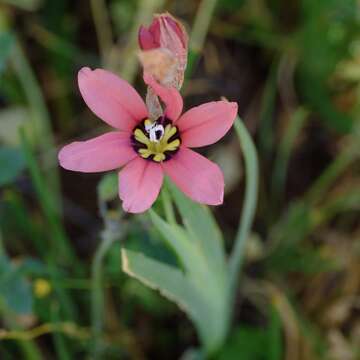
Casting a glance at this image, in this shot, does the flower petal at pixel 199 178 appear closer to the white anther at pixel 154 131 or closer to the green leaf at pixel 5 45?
the white anther at pixel 154 131

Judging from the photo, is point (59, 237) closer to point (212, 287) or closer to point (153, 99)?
point (212, 287)

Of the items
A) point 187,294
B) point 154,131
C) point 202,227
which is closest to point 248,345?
point 187,294

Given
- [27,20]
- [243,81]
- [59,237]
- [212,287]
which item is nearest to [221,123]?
[212,287]

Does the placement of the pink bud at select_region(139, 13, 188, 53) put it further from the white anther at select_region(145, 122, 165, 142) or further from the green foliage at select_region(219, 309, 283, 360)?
the green foliage at select_region(219, 309, 283, 360)

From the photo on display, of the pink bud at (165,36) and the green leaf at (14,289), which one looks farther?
the green leaf at (14,289)

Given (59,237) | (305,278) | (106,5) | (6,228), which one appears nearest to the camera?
(59,237)

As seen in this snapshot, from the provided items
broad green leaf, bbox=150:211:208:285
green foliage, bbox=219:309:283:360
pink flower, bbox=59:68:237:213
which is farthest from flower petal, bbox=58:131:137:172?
green foliage, bbox=219:309:283:360

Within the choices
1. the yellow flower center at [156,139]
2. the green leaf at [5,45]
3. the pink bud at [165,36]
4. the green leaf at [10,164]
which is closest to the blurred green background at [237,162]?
the green leaf at [10,164]
